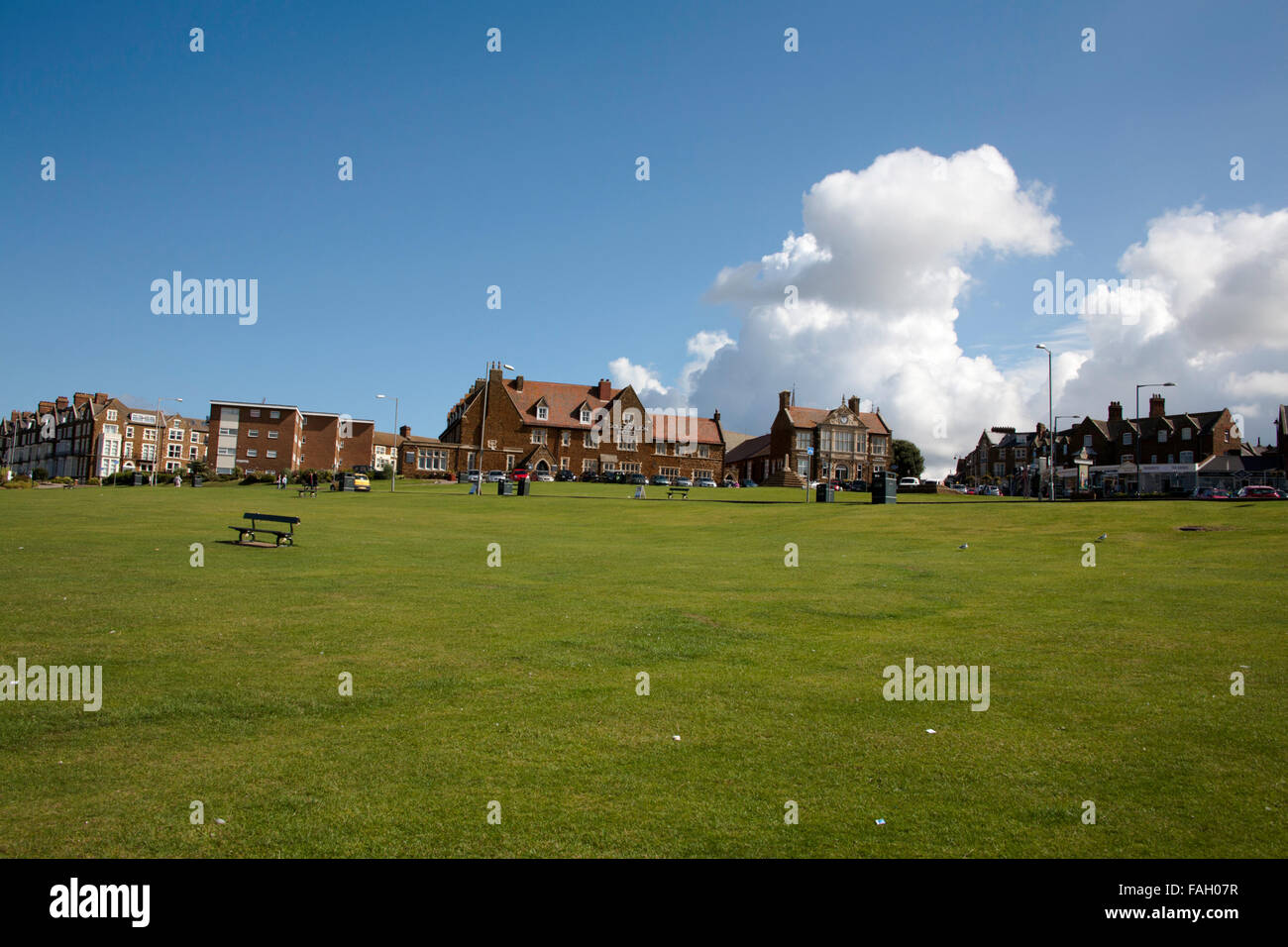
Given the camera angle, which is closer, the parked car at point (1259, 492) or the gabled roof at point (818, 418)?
the parked car at point (1259, 492)

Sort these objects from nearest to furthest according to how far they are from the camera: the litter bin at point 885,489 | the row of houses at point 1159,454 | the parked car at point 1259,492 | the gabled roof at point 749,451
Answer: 1. the litter bin at point 885,489
2. the parked car at point 1259,492
3. the row of houses at point 1159,454
4. the gabled roof at point 749,451

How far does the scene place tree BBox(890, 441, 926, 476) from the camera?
137 metres

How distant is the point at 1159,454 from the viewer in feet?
338

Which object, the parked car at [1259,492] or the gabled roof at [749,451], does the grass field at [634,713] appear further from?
the gabled roof at [749,451]

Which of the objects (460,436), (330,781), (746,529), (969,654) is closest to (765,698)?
(969,654)

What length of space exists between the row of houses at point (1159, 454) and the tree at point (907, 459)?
19.3 m

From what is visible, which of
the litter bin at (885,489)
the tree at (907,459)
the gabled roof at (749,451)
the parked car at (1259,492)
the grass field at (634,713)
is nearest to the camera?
the grass field at (634,713)

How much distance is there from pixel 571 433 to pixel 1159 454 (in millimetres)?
78348

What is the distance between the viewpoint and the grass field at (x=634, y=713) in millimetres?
6270

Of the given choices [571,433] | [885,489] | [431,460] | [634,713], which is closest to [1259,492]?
[885,489]

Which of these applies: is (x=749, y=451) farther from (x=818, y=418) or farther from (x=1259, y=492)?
(x=1259, y=492)

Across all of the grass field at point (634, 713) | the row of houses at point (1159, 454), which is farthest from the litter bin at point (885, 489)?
the row of houses at point (1159, 454)

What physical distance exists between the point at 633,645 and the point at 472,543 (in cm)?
1574
